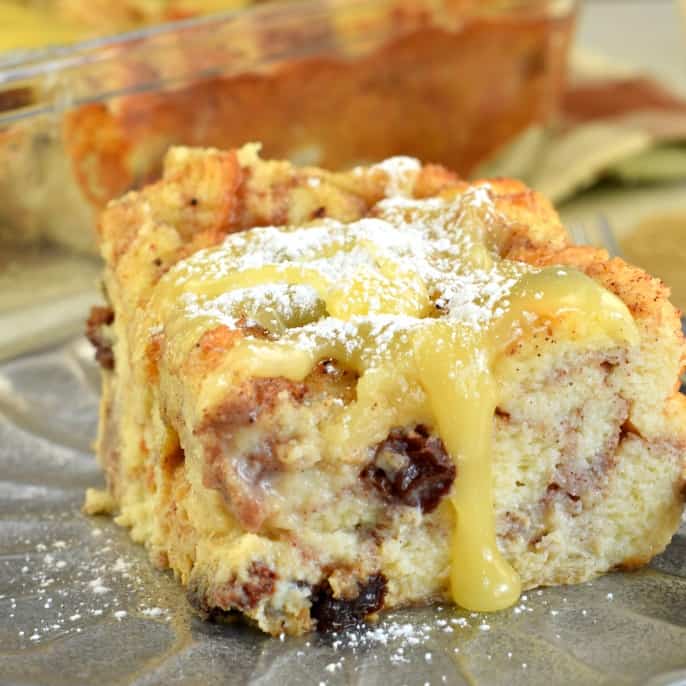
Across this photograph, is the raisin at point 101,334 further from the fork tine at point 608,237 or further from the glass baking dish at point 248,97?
the fork tine at point 608,237

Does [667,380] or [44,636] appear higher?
[667,380]

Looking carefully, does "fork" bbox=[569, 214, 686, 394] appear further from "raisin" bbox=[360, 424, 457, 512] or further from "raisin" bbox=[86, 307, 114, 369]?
"raisin" bbox=[360, 424, 457, 512]

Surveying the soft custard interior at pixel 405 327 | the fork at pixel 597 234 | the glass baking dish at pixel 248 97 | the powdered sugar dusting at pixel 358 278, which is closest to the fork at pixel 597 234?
the fork at pixel 597 234

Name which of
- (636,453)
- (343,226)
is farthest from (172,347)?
(636,453)

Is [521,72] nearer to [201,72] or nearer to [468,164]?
[468,164]

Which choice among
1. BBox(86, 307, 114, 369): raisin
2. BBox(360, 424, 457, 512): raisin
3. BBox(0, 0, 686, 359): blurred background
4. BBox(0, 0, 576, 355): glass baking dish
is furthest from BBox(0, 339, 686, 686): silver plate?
BBox(0, 0, 576, 355): glass baking dish

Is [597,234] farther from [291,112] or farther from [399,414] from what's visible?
[399,414]

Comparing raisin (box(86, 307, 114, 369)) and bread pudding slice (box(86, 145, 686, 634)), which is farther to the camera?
raisin (box(86, 307, 114, 369))
